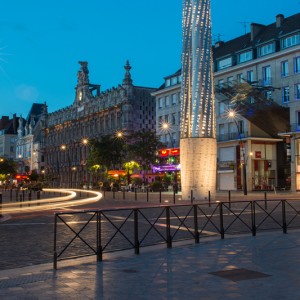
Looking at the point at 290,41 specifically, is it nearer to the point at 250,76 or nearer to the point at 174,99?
the point at 250,76

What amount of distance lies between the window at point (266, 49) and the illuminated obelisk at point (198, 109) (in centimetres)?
2743

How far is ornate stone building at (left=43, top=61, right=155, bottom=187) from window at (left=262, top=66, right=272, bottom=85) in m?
23.0

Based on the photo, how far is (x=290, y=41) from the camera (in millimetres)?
57344

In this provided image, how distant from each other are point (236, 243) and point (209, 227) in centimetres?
415

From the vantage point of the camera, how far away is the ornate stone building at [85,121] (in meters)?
88.7

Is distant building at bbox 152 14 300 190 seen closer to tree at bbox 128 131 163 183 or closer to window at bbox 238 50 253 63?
window at bbox 238 50 253 63

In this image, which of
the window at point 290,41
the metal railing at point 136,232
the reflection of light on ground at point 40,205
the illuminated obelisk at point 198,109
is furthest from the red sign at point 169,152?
the metal railing at point 136,232

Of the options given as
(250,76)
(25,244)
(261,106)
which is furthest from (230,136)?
(25,244)

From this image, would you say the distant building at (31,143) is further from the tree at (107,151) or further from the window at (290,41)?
the window at (290,41)

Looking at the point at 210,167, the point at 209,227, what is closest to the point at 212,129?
the point at 210,167

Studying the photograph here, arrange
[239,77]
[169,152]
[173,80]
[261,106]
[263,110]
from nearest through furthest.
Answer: [261,106] → [263,110] → [239,77] → [169,152] → [173,80]

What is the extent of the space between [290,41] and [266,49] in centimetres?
411

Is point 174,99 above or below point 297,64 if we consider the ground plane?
below

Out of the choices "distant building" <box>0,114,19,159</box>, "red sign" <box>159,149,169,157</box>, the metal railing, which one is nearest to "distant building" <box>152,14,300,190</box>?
"red sign" <box>159,149,169,157</box>
